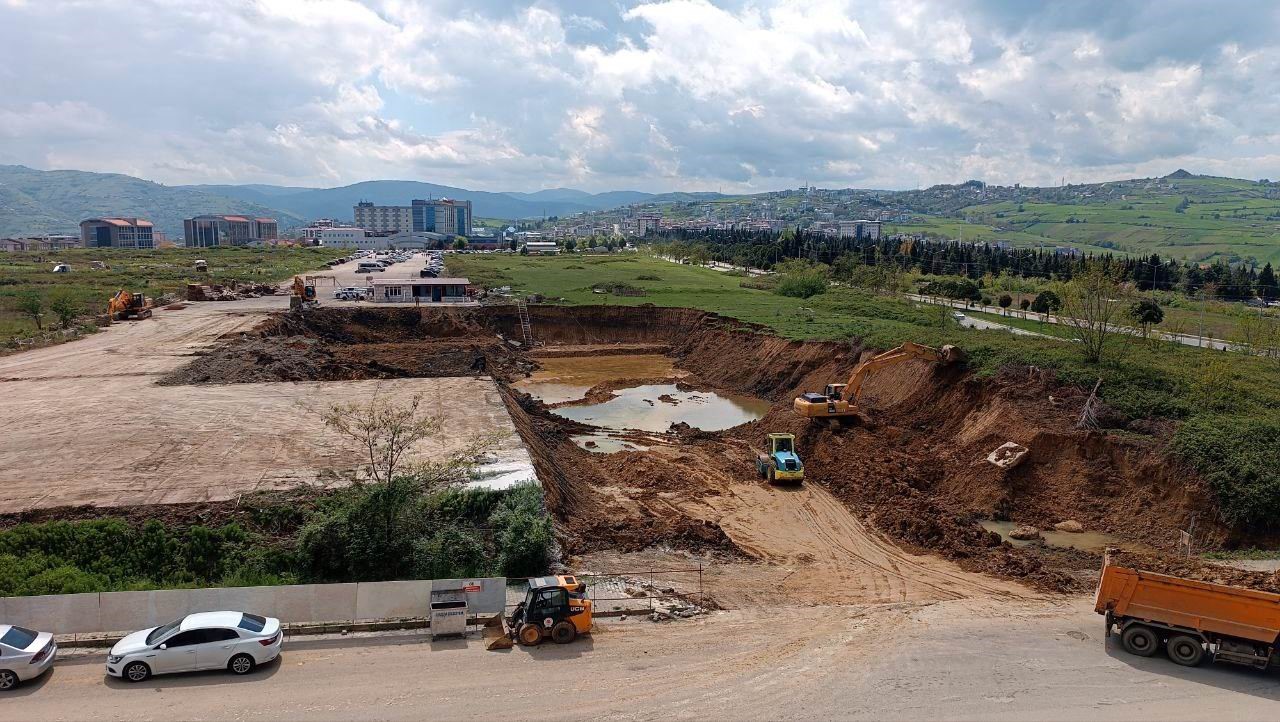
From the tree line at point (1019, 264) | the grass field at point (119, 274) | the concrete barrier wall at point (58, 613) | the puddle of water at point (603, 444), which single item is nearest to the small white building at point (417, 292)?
the grass field at point (119, 274)

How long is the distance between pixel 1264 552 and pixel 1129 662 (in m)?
9.87

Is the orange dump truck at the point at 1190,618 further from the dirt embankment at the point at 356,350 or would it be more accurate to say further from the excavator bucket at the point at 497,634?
the dirt embankment at the point at 356,350

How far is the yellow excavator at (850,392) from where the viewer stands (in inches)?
1288

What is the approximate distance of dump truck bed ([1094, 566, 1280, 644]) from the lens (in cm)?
1445

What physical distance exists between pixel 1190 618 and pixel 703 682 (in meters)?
9.84

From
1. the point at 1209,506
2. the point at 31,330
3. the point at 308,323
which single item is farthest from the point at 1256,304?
the point at 31,330

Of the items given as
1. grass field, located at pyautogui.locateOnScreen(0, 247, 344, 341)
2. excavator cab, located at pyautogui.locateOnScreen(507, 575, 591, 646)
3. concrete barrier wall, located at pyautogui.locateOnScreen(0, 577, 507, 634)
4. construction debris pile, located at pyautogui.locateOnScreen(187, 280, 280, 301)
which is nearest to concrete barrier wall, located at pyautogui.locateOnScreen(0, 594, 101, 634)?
concrete barrier wall, located at pyautogui.locateOnScreen(0, 577, 507, 634)

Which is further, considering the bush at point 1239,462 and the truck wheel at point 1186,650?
the bush at point 1239,462

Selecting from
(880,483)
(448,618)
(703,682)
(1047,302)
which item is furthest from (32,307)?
(1047,302)

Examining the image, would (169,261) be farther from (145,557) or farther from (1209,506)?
(1209,506)

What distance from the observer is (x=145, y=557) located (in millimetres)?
18562

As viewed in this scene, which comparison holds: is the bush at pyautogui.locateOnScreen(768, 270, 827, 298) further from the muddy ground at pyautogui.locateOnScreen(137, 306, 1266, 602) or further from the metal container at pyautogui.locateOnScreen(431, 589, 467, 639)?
the metal container at pyautogui.locateOnScreen(431, 589, 467, 639)

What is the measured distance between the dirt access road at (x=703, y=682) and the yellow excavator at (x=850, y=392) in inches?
632

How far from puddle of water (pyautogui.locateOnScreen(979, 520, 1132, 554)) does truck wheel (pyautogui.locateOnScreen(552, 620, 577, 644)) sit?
1558 centimetres
